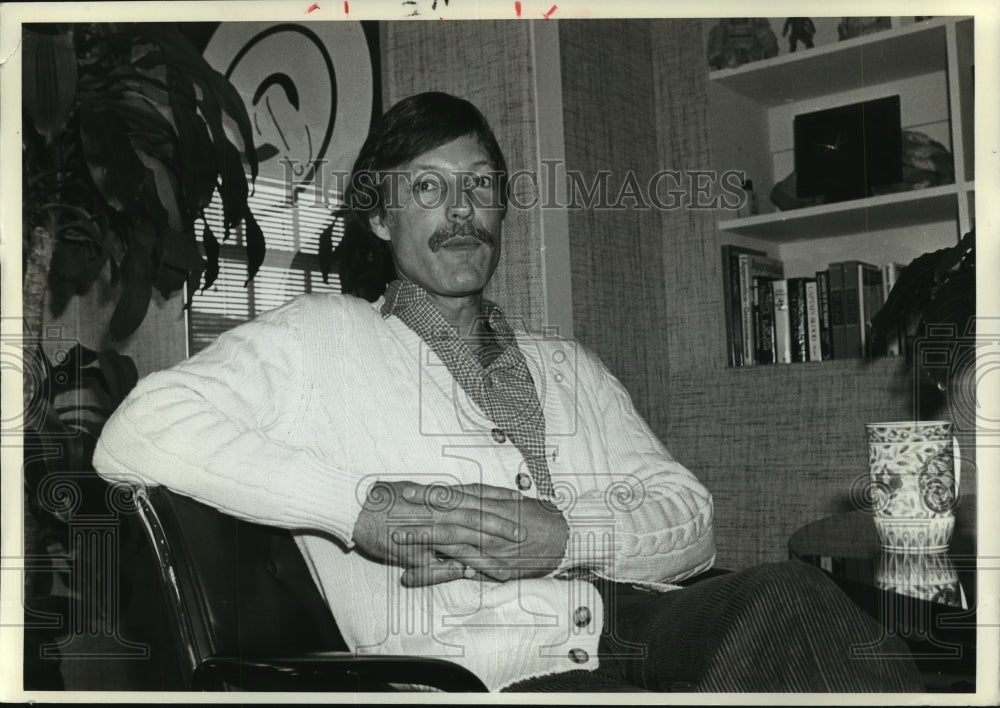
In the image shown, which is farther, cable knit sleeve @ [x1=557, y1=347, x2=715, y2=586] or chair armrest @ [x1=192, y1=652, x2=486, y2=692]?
cable knit sleeve @ [x1=557, y1=347, x2=715, y2=586]

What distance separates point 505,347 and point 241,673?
61cm

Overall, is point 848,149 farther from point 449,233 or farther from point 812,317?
point 449,233

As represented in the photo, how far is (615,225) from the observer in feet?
4.91

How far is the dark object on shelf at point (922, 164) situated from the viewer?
1.48 meters

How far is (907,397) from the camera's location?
1478 mm

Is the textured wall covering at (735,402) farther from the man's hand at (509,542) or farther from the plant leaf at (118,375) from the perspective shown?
the plant leaf at (118,375)

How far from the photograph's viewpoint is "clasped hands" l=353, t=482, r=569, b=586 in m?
1.40

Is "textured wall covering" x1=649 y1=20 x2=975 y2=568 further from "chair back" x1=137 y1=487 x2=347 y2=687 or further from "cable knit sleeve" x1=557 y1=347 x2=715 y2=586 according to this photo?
"chair back" x1=137 y1=487 x2=347 y2=687

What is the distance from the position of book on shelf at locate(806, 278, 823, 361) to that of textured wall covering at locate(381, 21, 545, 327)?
43 cm

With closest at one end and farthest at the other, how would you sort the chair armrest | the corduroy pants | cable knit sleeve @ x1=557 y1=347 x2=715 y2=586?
the chair armrest
the corduroy pants
cable knit sleeve @ x1=557 y1=347 x2=715 y2=586

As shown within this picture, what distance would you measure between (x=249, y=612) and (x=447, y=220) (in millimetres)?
649

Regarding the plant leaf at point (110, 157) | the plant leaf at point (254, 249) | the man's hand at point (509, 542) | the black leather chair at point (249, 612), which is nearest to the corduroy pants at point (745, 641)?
the man's hand at point (509, 542)

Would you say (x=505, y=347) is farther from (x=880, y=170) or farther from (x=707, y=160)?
(x=880, y=170)

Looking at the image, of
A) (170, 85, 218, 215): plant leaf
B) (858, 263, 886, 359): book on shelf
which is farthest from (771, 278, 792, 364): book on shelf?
(170, 85, 218, 215): plant leaf
